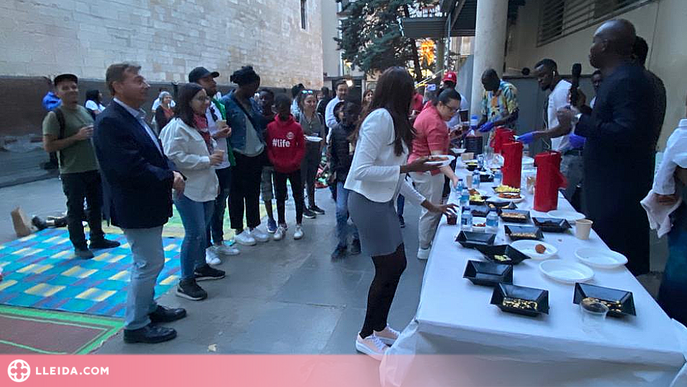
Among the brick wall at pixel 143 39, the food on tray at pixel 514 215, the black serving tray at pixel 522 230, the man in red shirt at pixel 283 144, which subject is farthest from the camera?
the brick wall at pixel 143 39

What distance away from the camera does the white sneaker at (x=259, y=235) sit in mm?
4895

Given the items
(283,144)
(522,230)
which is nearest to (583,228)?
(522,230)

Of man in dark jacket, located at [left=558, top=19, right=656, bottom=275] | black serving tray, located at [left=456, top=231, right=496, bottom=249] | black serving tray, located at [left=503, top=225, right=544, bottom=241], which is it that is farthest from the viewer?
man in dark jacket, located at [left=558, top=19, right=656, bottom=275]

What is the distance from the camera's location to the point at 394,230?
7.92 ft

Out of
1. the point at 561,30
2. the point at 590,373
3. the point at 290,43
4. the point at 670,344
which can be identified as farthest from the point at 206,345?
the point at 290,43

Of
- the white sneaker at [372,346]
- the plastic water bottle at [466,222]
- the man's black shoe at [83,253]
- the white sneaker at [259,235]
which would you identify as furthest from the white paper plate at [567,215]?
the man's black shoe at [83,253]

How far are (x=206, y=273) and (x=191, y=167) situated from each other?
1139mm

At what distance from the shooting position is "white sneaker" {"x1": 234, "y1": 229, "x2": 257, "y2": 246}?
4762mm

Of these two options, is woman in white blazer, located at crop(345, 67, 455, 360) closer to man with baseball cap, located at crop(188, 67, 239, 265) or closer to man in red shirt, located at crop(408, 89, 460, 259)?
man in red shirt, located at crop(408, 89, 460, 259)

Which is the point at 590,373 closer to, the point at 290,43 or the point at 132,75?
the point at 132,75

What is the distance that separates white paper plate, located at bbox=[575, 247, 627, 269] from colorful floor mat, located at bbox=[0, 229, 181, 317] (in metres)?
3.36

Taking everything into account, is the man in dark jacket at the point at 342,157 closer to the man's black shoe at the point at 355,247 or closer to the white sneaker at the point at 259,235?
the man's black shoe at the point at 355,247

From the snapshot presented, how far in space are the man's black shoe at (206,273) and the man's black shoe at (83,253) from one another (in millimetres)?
1480

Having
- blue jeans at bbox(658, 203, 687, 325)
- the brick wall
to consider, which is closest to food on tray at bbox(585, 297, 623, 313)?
blue jeans at bbox(658, 203, 687, 325)
